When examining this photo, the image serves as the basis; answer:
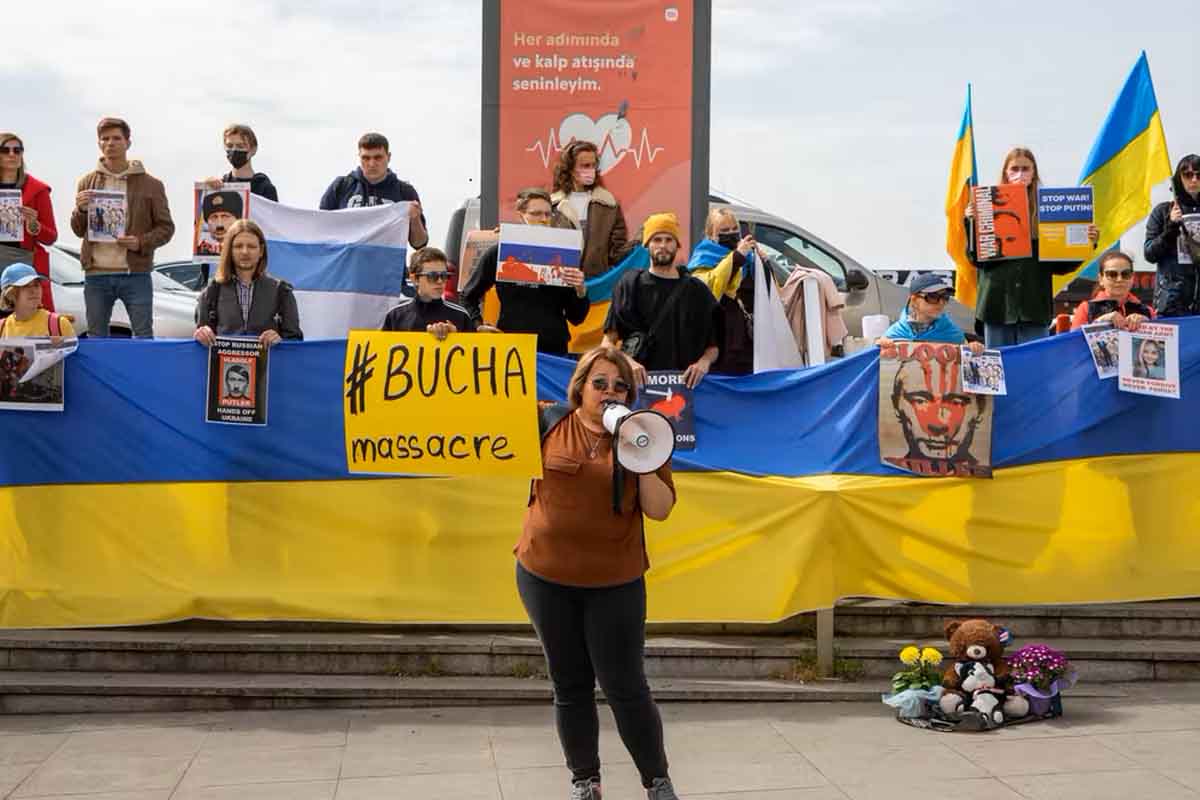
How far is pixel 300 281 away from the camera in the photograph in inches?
388

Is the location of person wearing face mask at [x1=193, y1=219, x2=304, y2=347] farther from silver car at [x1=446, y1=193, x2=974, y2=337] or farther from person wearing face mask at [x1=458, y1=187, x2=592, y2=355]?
silver car at [x1=446, y1=193, x2=974, y2=337]

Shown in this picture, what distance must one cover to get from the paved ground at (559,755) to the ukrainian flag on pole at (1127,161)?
3.56 metres

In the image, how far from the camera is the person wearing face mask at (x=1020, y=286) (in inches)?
376

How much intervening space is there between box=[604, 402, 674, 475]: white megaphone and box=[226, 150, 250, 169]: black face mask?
5500mm

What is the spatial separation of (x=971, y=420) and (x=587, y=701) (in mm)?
3415

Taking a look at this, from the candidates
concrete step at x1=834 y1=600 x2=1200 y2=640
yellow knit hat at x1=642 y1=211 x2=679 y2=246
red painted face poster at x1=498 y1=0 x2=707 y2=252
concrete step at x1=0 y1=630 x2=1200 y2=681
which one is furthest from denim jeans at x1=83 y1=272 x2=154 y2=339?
concrete step at x1=834 y1=600 x2=1200 y2=640

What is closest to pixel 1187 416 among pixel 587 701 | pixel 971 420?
pixel 971 420

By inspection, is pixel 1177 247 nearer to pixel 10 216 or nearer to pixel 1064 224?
pixel 1064 224

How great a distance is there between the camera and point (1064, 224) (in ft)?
31.1

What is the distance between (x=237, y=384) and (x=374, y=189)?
235 centimetres

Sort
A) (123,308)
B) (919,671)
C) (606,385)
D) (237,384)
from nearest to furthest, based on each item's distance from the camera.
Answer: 1. (606,385)
2. (919,671)
3. (237,384)
4. (123,308)

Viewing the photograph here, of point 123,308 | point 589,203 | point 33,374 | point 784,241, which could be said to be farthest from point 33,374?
point 784,241

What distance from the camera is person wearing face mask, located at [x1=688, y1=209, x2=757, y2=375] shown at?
9078mm

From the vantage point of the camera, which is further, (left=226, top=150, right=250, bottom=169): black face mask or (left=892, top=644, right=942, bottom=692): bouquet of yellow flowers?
(left=226, top=150, right=250, bottom=169): black face mask
